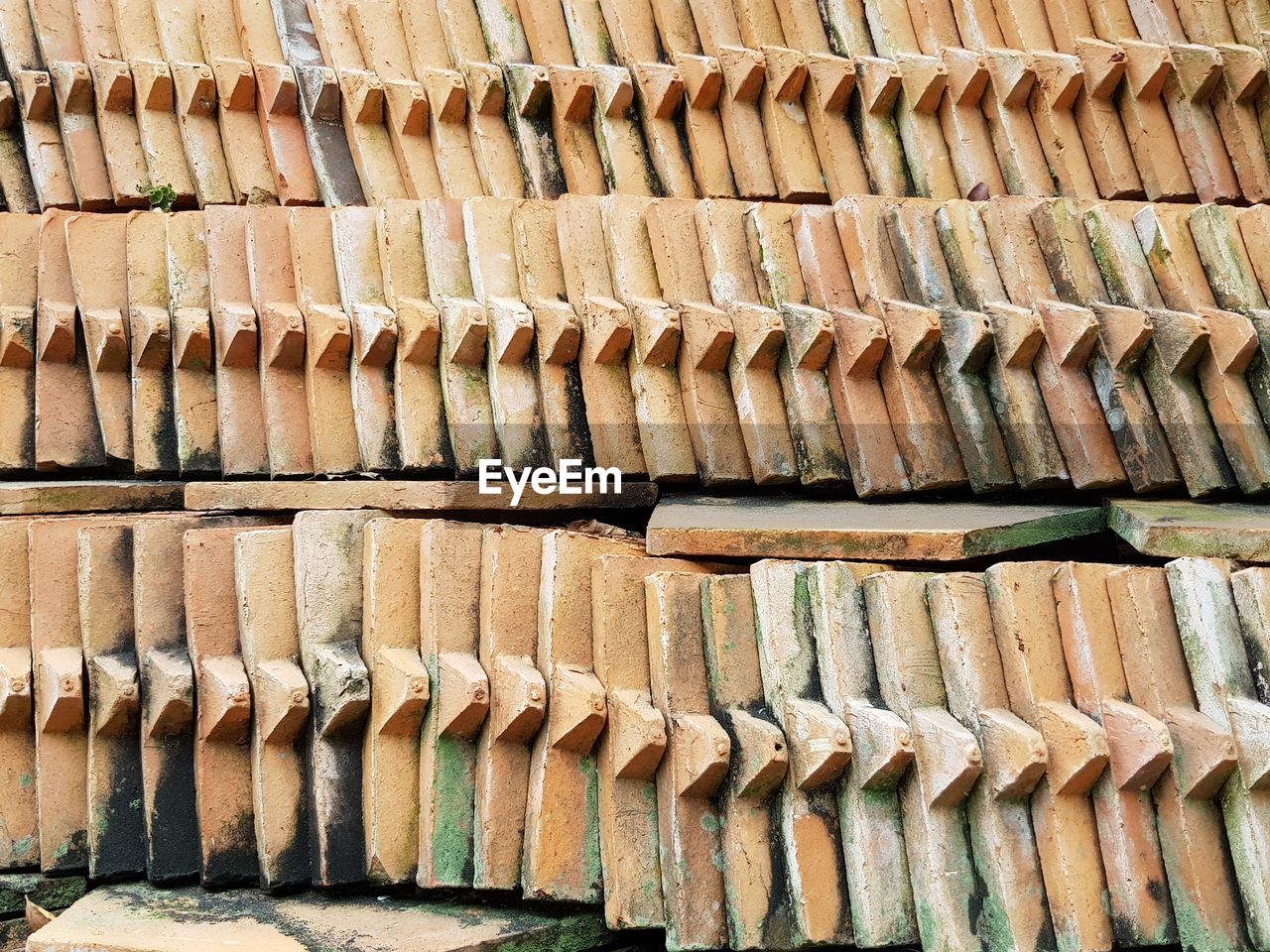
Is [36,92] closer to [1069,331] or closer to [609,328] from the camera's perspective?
[609,328]

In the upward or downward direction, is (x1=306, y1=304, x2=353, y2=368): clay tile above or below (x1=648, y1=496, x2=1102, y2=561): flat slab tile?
above

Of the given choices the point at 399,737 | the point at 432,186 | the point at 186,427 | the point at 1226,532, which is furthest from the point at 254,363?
the point at 1226,532

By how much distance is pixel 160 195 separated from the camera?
3906 mm

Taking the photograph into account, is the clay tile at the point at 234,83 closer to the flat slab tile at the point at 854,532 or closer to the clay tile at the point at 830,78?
the clay tile at the point at 830,78

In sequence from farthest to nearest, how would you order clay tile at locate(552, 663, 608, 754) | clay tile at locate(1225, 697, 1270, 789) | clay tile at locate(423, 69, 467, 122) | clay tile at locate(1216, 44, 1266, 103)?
clay tile at locate(1216, 44, 1266, 103)
clay tile at locate(423, 69, 467, 122)
clay tile at locate(552, 663, 608, 754)
clay tile at locate(1225, 697, 1270, 789)

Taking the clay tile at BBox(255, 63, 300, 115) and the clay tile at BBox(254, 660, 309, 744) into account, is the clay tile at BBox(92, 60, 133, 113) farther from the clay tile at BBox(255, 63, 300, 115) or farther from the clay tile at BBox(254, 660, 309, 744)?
the clay tile at BBox(254, 660, 309, 744)

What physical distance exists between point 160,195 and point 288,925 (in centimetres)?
215

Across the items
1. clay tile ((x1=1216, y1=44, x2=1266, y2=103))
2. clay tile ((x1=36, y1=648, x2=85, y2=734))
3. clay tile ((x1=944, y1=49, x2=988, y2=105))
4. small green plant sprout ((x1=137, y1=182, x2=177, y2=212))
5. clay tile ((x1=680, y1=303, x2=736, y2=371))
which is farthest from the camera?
clay tile ((x1=1216, y1=44, x2=1266, y2=103))

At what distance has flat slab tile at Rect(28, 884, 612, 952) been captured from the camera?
268cm

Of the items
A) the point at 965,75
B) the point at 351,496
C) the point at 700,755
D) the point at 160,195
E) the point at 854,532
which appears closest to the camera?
the point at 700,755

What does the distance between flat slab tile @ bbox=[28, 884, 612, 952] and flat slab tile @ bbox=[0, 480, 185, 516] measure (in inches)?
36.6

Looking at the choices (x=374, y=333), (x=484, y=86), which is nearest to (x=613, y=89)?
(x=484, y=86)

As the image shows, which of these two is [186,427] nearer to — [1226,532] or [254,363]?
[254,363]

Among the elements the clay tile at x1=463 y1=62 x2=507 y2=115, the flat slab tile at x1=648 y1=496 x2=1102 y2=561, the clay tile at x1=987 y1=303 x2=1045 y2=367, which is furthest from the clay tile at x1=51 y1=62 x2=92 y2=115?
the clay tile at x1=987 y1=303 x2=1045 y2=367
